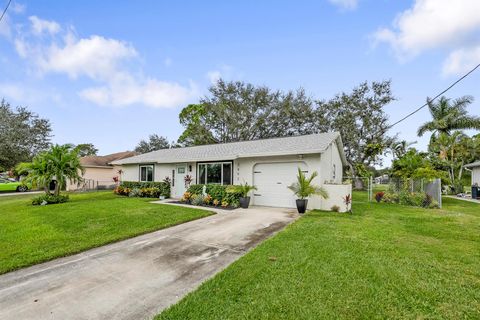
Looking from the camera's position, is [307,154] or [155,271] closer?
[155,271]

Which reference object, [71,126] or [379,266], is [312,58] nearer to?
[379,266]

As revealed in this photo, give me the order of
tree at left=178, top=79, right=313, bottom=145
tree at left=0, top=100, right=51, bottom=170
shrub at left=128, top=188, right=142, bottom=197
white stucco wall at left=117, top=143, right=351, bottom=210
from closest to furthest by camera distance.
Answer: white stucco wall at left=117, top=143, right=351, bottom=210
shrub at left=128, top=188, right=142, bottom=197
tree at left=0, top=100, right=51, bottom=170
tree at left=178, top=79, right=313, bottom=145

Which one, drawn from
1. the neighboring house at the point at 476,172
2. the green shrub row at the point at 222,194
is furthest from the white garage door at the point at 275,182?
the neighboring house at the point at 476,172

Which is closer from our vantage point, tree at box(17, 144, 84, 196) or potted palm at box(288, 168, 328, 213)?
potted palm at box(288, 168, 328, 213)

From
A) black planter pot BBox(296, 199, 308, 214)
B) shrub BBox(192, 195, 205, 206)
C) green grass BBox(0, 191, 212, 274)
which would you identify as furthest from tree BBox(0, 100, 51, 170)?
black planter pot BBox(296, 199, 308, 214)

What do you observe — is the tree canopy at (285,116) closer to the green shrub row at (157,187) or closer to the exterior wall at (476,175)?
the exterior wall at (476,175)

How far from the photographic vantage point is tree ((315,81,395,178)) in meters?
24.5

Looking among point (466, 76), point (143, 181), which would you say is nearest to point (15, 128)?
point (143, 181)

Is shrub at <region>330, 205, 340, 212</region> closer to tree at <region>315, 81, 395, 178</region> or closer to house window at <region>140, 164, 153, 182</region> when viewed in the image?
house window at <region>140, 164, 153, 182</region>

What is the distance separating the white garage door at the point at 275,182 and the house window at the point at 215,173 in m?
1.50

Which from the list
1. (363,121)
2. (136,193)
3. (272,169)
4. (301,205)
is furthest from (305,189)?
(363,121)

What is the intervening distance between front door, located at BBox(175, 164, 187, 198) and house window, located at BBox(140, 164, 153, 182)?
2630 millimetres

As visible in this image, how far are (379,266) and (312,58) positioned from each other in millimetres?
12732

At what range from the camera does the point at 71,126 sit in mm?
19969
